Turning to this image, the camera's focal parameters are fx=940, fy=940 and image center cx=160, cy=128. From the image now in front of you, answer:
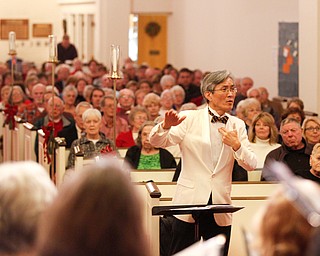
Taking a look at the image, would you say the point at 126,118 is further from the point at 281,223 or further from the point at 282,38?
the point at 281,223

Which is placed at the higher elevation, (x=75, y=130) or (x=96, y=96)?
(x=96, y=96)

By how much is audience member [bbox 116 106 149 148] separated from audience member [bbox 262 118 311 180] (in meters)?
2.46

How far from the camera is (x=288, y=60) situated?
19172 millimetres

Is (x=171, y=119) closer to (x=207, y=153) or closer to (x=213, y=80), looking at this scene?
(x=207, y=153)

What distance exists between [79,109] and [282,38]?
7860mm

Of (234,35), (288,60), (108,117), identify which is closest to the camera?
(108,117)

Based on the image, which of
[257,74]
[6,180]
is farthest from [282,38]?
[6,180]

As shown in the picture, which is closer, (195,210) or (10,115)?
(195,210)

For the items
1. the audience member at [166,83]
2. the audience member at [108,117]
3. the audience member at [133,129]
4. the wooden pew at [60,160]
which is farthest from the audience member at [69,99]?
the wooden pew at [60,160]

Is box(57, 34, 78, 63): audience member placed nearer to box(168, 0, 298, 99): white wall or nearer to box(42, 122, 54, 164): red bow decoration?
box(168, 0, 298, 99): white wall

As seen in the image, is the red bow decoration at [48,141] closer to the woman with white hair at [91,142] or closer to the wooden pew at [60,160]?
the wooden pew at [60,160]

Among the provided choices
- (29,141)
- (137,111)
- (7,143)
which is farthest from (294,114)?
(7,143)

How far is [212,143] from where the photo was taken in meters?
7.04

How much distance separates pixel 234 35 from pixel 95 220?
62.7ft
